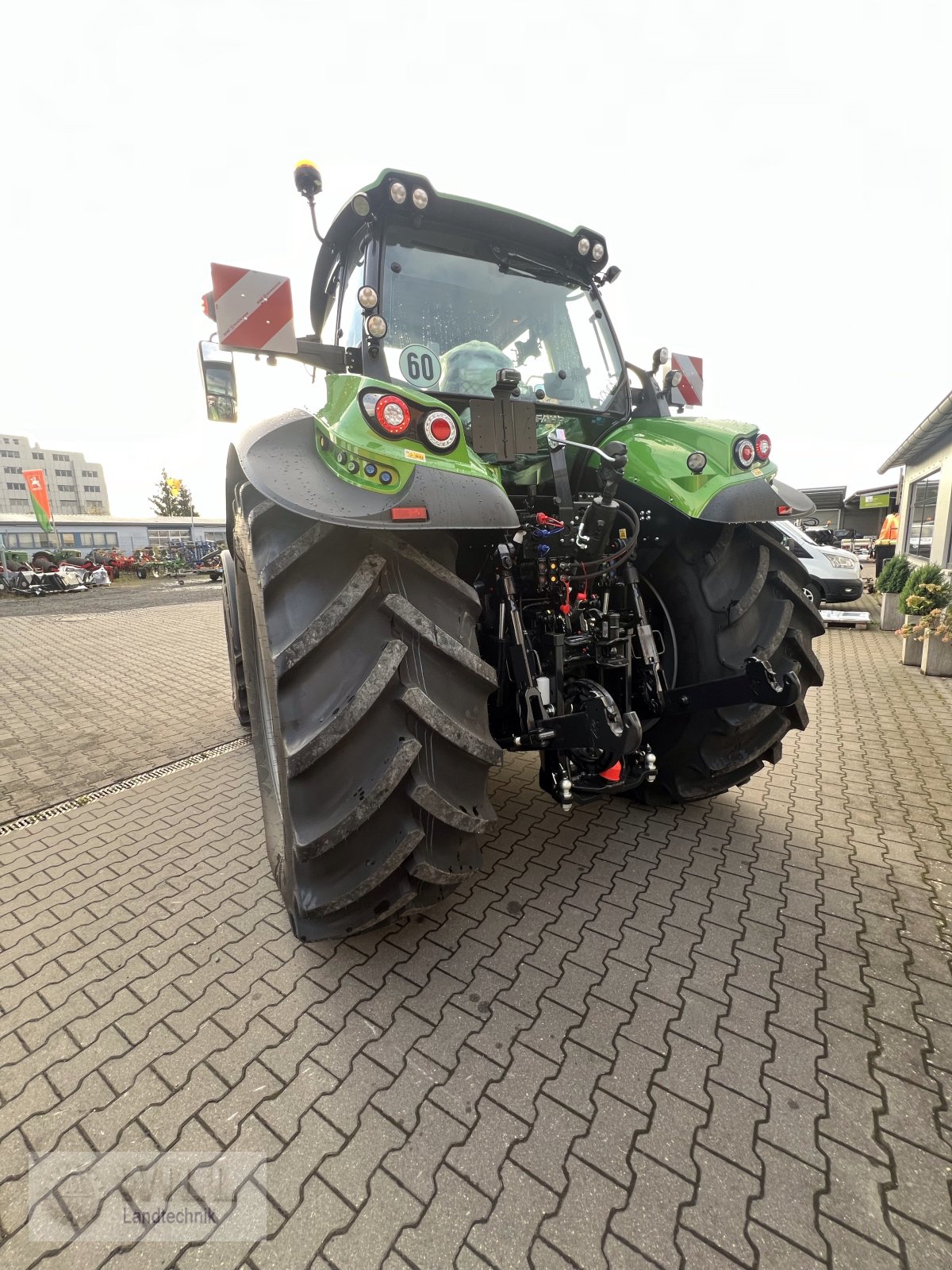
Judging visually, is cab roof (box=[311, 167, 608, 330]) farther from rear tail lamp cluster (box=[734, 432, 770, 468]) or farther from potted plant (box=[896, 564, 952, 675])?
potted plant (box=[896, 564, 952, 675])

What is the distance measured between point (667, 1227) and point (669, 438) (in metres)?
2.41

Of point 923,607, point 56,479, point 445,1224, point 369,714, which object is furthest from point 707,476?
point 56,479

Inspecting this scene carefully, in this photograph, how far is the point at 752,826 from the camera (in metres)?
2.90

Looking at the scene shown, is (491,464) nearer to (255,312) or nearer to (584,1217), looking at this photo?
(255,312)

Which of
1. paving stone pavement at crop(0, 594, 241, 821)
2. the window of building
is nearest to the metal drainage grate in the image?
paving stone pavement at crop(0, 594, 241, 821)

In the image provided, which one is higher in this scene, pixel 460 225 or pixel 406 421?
pixel 460 225

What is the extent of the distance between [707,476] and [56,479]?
9629 cm

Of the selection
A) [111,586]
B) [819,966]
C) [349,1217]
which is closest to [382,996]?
[349,1217]

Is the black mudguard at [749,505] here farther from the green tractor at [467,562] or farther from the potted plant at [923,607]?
the potted plant at [923,607]

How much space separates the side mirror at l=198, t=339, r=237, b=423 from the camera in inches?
85.8

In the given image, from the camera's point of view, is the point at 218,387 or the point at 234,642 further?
the point at 234,642

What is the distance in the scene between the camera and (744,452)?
7.54 ft

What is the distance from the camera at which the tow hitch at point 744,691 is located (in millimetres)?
2111

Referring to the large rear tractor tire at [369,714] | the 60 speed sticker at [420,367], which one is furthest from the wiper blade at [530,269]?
the large rear tractor tire at [369,714]
